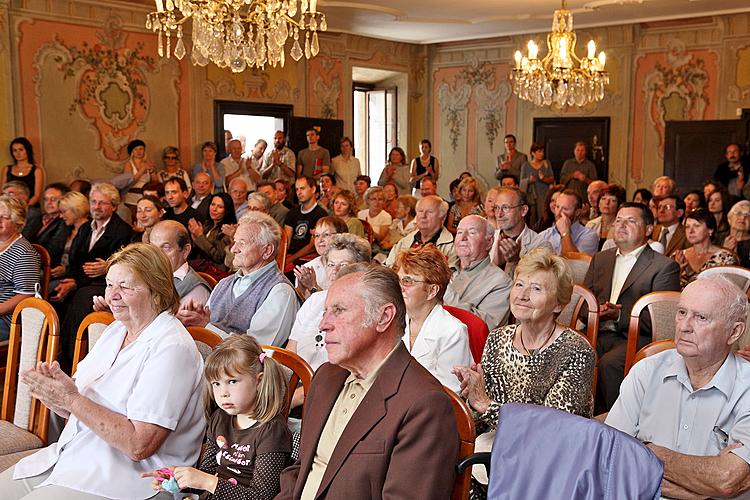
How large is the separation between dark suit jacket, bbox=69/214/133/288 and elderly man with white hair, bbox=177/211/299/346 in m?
1.78

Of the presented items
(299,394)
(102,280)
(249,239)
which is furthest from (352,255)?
(102,280)

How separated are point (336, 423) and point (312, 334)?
1.23 metres

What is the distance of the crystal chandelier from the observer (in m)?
6.93

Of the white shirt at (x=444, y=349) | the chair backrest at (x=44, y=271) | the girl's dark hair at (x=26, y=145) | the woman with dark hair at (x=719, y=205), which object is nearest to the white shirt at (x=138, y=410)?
Result: the white shirt at (x=444, y=349)

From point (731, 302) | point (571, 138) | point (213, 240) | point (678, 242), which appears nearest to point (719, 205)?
point (678, 242)

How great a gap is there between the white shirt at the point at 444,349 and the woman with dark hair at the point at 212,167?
7.13 metres

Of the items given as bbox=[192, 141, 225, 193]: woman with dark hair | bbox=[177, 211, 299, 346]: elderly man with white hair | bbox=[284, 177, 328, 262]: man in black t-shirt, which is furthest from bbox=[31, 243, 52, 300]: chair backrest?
bbox=[192, 141, 225, 193]: woman with dark hair

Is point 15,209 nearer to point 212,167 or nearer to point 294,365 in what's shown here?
point 294,365

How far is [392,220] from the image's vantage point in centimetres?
755

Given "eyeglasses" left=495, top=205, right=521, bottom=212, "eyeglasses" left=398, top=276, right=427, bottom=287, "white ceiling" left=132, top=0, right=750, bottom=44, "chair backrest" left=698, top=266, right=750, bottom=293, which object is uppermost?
"white ceiling" left=132, top=0, right=750, bottom=44

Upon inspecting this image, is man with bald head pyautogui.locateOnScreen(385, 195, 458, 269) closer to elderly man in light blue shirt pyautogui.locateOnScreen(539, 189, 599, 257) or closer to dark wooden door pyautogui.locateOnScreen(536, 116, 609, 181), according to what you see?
elderly man in light blue shirt pyautogui.locateOnScreen(539, 189, 599, 257)

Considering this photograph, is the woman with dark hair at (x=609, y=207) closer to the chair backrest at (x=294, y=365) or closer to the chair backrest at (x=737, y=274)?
the chair backrest at (x=737, y=274)

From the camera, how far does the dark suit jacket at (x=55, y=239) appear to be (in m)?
5.20

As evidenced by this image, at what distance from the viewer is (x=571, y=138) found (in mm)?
11078
